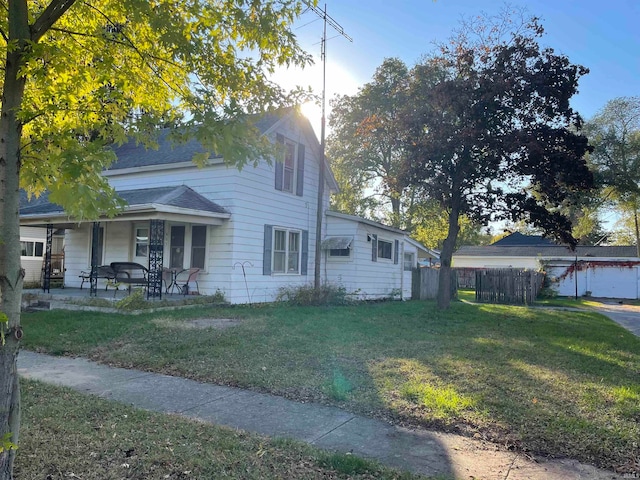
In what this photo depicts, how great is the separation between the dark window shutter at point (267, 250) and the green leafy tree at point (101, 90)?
10763 millimetres

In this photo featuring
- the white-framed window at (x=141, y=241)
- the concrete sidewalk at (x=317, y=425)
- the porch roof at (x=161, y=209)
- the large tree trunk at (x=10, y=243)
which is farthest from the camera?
the white-framed window at (x=141, y=241)

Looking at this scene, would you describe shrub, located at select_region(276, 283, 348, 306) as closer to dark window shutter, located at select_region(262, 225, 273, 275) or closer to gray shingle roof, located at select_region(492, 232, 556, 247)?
dark window shutter, located at select_region(262, 225, 273, 275)

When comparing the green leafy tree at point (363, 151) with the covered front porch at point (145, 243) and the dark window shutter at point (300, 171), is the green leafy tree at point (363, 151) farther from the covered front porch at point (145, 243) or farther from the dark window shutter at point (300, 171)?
the covered front porch at point (145, 243)

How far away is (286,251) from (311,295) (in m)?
1.82

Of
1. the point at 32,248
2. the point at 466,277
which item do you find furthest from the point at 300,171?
the point at 466,277

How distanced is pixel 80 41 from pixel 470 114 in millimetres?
11623

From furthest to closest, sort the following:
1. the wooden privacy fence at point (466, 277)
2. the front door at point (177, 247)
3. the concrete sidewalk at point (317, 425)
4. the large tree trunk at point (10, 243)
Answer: the wooden privacy fence at point (466, 277)
the front door at point (177, 247)
the concrete sidewalk at point (317, 425)
the large tree trunk at point (10, 243)

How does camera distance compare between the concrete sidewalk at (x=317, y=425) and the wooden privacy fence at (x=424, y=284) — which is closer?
A: the concrete sidewalk at (x=317, y=425)

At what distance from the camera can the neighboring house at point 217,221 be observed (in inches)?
520

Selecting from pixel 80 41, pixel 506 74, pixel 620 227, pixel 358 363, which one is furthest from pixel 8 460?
pixel 620 227

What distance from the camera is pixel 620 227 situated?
1727 inches

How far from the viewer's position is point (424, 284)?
72.3 ft

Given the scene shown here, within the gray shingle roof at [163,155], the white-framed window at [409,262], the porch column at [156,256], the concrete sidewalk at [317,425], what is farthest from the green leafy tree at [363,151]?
the concrete sidewalk at [317,425]

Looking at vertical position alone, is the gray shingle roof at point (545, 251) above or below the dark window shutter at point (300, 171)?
below
